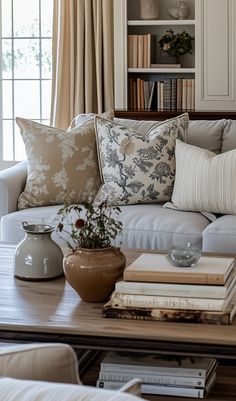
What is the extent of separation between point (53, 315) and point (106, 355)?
0.22 m

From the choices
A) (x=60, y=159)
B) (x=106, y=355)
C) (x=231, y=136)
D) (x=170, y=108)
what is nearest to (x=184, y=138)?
(x=231, y=136)

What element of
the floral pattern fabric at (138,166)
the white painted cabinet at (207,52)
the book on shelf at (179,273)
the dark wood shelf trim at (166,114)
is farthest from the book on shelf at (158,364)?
the white painted cabinet at (207,52)

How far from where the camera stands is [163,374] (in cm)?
246

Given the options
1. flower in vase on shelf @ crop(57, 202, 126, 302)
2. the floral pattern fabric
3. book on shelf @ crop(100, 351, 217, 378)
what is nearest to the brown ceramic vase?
flower in vase on shelf @ crop(57, 202, 126, 302)

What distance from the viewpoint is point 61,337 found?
7.97 feet

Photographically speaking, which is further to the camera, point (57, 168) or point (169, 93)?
point (169, 93)

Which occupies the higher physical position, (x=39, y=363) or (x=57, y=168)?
(x=57, y=168)

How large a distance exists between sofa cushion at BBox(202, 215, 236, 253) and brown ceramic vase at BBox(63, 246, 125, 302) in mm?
1137

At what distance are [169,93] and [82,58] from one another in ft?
2.17

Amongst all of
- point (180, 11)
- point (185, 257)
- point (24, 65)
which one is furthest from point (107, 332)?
point (24, 65)

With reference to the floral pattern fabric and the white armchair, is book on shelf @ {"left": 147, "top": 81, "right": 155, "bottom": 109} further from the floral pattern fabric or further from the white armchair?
the white armchair

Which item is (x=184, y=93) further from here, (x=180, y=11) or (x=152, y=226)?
(x=152, y=226)

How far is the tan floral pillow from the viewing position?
166 inches

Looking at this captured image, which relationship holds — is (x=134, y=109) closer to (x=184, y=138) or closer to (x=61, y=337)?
(x=184, y=138)
